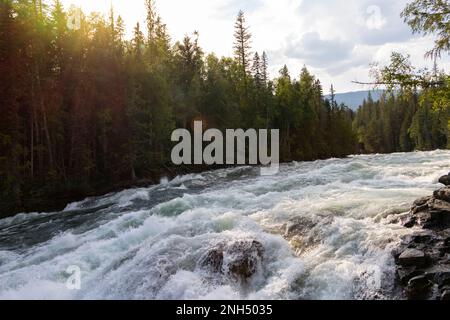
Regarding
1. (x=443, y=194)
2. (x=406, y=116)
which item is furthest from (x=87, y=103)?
(x=406, y=116)

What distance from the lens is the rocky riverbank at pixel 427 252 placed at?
6.79m

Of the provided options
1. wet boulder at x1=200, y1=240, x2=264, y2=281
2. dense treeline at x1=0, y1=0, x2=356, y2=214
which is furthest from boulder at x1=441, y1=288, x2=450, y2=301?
dense treeline at x1=0, y1=0, x2=356, y2=214

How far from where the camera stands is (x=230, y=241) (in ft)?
31.1

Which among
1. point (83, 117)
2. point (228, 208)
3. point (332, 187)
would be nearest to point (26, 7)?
point (83, 117)

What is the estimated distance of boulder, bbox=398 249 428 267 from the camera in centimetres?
733

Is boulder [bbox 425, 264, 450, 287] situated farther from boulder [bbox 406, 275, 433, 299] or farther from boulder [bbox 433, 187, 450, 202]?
boulder [bbox 433, 187, 450, 202]

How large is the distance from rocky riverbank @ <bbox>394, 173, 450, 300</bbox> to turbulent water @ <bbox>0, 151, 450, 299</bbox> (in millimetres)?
310

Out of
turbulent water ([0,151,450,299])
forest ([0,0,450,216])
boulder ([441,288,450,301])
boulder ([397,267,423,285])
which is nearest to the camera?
boulder ([441,288,450,301])

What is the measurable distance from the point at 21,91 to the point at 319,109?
55019 millimetres

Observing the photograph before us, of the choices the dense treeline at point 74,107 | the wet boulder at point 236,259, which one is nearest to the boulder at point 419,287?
the wet boulder at point 236,259

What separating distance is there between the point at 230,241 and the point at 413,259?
13.7 feet

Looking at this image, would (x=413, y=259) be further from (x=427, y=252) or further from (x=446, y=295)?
(x=446, y=295)

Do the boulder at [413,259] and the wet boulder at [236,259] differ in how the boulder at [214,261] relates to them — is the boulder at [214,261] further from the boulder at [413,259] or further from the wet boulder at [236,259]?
the boulder at [413,259]

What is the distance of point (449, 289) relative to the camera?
6.49 metres
